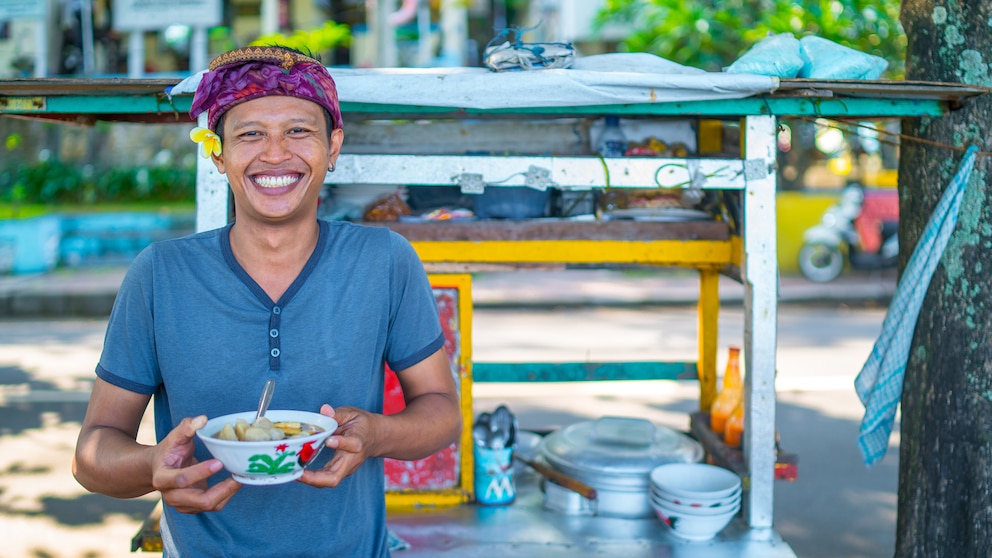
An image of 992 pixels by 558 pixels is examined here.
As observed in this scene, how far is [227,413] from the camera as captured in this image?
5.55 feet

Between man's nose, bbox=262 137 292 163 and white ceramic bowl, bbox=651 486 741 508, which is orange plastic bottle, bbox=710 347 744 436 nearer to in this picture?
white ceramic bowl, bbox=651 486 741 508

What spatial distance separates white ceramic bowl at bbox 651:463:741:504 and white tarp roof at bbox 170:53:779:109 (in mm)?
1163

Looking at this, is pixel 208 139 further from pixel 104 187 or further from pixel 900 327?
pixel 104 187

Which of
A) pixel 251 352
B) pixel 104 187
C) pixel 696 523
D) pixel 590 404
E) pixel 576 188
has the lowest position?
pixel 590 404

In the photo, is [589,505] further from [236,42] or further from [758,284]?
[236,42]

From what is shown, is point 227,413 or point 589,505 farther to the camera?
point 589,505

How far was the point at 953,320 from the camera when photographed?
8.35ft

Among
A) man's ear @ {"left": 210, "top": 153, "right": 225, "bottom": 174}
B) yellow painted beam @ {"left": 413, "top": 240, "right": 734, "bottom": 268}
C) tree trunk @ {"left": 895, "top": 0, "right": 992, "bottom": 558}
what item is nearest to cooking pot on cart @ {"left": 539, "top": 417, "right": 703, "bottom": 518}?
yellow painted beam @ {"left": 413, "top": 240, "right": 734, "bottom": 268}

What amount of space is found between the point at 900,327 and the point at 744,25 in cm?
730

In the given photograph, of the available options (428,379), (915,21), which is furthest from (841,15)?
(428,379)

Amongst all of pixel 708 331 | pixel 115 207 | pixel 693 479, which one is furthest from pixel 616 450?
pixel 115 207

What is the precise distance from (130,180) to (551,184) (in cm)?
1263

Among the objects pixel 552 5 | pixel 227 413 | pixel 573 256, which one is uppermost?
pixel 552 5

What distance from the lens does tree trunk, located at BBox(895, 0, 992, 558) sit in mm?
2492
